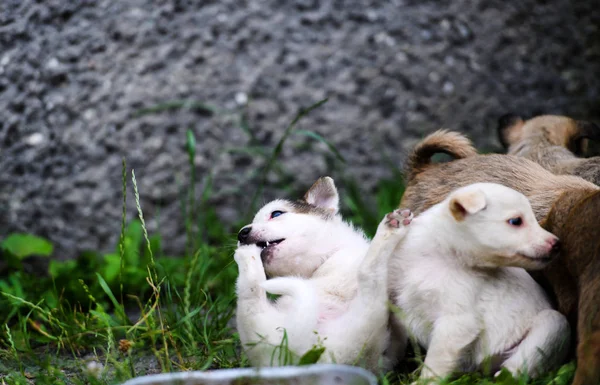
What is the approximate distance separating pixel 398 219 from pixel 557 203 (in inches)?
27.6

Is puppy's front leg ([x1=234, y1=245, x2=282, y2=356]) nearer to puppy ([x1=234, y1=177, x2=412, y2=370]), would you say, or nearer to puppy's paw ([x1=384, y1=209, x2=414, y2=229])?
puppy ([x1=234, y1=177, x2=412, y2=370])

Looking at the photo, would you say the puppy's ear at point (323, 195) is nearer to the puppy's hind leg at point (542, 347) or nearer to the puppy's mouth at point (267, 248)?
the puppy's mouth at point (267, 248)

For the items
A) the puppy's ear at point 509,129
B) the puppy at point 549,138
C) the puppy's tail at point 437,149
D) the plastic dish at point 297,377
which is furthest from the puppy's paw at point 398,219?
the puppy's ear at point 509,129

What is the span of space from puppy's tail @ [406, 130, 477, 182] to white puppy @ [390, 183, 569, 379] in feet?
3.68

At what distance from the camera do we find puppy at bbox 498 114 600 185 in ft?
14.4

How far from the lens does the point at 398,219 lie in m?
3.00

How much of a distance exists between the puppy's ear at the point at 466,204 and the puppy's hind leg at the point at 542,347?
0.48 m

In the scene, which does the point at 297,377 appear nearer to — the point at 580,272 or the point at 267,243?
the point at 267,243

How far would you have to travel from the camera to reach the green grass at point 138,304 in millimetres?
3150

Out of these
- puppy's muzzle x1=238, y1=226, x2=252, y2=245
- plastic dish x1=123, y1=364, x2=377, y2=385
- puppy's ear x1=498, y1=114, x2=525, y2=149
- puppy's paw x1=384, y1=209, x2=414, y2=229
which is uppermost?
puppy's paw x1=384, y1=209, x2=414, y2=229

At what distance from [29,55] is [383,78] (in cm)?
246

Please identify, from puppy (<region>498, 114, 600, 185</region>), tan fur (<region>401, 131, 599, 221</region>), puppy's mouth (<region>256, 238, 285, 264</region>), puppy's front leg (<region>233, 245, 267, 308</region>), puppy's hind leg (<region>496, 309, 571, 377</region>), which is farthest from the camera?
puppy (<region>498, 114, 600, 185</region>)

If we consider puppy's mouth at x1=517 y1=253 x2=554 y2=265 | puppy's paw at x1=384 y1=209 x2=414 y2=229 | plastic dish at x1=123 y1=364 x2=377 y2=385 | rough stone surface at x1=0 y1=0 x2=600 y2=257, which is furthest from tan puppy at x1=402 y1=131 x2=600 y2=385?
rough stone surface at x1=0 y1=0 x2=600 y2=257

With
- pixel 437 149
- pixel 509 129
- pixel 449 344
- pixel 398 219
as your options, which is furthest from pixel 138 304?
pixel 509 129
